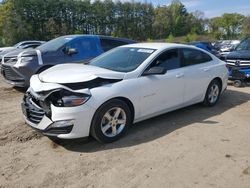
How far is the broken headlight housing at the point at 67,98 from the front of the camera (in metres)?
4.41

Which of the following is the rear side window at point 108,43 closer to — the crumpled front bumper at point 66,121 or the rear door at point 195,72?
the rear door at point 195,72

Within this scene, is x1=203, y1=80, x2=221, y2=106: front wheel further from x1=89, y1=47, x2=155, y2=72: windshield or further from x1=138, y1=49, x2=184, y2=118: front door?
x1=89, y1=47, x2=155, y2=72: windshield

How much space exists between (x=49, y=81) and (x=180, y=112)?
9.76ft

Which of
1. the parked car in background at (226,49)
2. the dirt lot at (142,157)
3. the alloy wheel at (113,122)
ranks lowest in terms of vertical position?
the dirt lot at (142,157)

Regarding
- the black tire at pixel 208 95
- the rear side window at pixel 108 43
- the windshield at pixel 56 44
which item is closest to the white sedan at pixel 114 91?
the black tire at pixel 208 95

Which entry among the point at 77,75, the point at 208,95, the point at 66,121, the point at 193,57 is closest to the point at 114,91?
the point at 77,75

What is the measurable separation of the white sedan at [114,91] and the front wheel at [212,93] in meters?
0.32

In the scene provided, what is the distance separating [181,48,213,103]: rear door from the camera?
6148 mm

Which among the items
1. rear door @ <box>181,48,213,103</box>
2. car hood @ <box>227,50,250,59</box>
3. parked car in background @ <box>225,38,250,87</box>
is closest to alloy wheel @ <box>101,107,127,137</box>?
rear door @ <box>181,48,213,103</box>

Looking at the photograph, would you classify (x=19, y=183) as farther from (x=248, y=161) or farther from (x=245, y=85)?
(x=245, y=85)

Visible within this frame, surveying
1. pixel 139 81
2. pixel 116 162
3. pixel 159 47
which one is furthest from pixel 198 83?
pixel 116 162

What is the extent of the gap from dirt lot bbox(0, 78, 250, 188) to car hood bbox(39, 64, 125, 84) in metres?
0.99

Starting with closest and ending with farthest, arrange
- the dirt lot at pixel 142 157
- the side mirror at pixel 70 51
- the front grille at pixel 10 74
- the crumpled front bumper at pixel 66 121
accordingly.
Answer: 1. the dirt lot at pixel 142 157
2. the crumpled front bumper at pixel 66 121
3. the front grille at pixel 10 74
4. the side mirror at pixel 70 51

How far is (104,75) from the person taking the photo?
486 centimetres
